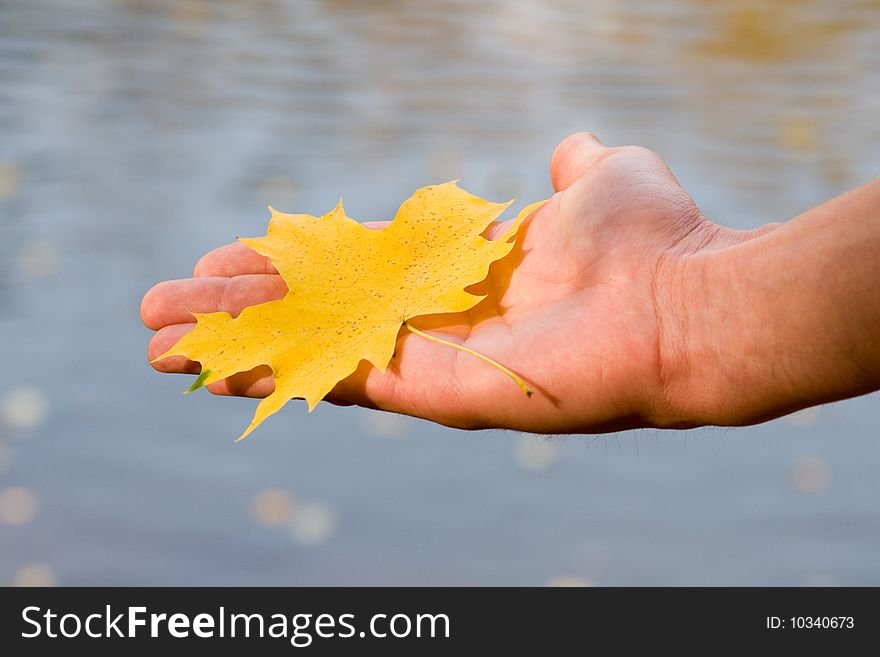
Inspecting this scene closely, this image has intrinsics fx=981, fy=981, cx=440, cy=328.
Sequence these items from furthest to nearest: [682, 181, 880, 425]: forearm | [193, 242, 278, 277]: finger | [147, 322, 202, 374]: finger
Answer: [193, 242, 278, 277]: finger → [147, 322, 202, 374]: finger → [682, 181, 880, 425]: forearm

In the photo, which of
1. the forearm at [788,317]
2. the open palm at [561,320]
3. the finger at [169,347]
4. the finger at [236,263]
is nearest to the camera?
the forearm at [788,317]

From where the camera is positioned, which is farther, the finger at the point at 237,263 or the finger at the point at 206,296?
the finger at the point at 237,263

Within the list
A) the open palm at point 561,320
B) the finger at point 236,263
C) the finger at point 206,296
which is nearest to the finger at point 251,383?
the open palm at point 561,320

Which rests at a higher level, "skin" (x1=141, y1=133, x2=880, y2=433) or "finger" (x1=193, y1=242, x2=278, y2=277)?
"finger" (x1=193, y1=242, x2=278, y2=277)

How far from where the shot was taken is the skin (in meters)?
1.08

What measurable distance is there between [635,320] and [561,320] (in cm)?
9

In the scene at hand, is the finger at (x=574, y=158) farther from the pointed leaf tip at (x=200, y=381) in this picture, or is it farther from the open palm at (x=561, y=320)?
the pointed leaf tip at (x=200, y=381)

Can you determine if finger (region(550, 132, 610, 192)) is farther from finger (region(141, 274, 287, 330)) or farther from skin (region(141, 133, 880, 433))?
finger (region(141, 274, 287, 330))

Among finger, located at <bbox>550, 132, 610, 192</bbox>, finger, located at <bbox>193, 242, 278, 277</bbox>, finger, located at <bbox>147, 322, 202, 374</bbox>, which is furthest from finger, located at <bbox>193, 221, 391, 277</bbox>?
finger, located at <bbox>550, 132, 610, 192</bbox>

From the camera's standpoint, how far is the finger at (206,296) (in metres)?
1.36

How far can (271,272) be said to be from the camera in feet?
4.76

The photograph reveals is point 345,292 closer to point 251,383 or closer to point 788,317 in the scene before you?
point 251,383

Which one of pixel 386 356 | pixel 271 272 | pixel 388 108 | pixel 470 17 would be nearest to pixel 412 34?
pixel 470 17

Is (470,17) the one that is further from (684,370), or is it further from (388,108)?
(684,370)
